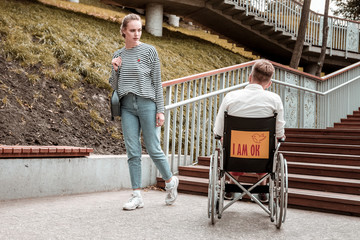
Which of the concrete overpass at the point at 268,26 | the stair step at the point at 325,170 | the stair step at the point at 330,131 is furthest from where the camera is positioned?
the concrete overpass at the point at 268,26

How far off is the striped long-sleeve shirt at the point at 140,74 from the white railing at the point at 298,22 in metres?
11.2

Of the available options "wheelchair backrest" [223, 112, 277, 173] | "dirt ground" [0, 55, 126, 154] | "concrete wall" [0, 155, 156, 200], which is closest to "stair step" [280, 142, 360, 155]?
"concrete wall" [0, 155, 156, 200]

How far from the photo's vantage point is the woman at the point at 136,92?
4152mm

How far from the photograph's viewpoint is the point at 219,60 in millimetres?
13508

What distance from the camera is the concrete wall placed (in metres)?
4.48

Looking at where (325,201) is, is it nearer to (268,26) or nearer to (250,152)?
(250,152)

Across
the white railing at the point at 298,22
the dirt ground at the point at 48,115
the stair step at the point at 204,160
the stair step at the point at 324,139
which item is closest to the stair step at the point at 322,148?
the stair step at the point at 324,139

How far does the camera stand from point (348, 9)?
2323 cm

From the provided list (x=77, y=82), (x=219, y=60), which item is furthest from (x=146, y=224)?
(x=219, y=60)

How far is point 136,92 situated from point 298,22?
13757mm

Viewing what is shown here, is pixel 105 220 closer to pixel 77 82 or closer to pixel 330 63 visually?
pixel 77 82

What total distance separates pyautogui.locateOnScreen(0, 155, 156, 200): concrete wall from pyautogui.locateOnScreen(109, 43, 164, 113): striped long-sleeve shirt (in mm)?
1280

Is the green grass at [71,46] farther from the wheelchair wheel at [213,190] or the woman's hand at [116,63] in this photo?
the wheelchair wheel at [213,190]

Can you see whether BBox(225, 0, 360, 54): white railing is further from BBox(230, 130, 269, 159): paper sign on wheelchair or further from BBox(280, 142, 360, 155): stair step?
BBox(230, 130, 269, 159): paper sign on wheelchair
